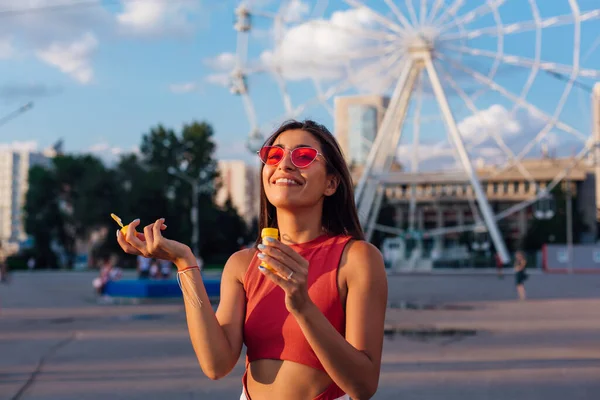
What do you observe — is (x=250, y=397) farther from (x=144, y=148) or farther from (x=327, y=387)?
(x=144, y=148)

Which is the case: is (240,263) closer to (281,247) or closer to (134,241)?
(134,241)

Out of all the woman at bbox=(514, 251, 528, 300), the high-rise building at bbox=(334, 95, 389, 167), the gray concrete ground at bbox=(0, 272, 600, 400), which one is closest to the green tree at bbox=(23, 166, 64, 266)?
the high-rise building at bbox=(334, 95, 389, 167)

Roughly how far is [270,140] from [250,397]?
0.86 m

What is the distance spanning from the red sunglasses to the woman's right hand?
0.43 meters

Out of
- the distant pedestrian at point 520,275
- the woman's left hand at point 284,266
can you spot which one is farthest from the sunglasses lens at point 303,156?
the distant pedestrian at point 520,275

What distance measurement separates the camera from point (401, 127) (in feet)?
142

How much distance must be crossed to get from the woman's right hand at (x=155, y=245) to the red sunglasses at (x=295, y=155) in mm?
430

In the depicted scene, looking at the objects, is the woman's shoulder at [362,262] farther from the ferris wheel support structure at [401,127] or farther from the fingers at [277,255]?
Result: the ferris wheel support structure at [401,127]

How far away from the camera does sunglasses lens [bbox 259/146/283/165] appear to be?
2.77 metres

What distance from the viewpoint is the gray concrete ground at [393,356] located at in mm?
9133

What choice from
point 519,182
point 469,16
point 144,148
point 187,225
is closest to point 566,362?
point 469,16

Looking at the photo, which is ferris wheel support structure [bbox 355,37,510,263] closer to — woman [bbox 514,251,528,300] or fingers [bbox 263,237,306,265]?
woman [bbox 514,251,528,300]

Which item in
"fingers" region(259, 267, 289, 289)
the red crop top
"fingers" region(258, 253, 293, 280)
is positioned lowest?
the red crop top

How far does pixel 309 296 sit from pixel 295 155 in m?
0.50
